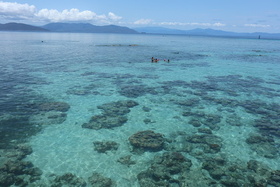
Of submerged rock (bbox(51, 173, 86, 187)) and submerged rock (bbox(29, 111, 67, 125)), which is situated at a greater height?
submerged rock (bbox(29, 111, 67, 125))

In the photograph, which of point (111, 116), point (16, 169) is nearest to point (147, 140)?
point (111, 116)

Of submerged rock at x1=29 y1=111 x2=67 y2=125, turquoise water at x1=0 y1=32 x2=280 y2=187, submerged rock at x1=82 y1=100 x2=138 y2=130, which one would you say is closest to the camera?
turquoise water at x1=0 y1=32 x2=280 y2=187

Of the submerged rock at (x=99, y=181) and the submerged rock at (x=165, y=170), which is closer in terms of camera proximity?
the submerged rock at (x=99, y=181)

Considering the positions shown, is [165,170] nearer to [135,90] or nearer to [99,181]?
[99,181]

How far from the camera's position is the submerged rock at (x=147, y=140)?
1678 centimetres

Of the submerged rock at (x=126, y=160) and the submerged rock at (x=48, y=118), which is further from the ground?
the submerged rock at (x=48, y=118)

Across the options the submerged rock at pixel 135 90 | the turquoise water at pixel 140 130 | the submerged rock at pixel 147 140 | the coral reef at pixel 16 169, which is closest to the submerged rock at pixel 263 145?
the turquoise water at pixel 140 130

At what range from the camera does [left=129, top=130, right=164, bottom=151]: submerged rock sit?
55.1 feet

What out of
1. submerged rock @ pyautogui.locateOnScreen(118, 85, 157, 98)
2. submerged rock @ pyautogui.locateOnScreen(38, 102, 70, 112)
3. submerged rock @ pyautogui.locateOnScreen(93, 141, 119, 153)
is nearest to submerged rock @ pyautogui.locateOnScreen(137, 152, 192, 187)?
submerged rock @ pyautogui.locateOnScreen(93, 141, 119, 153)

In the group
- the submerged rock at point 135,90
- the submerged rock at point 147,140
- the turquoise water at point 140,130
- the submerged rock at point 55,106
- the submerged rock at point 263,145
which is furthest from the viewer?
the submerged rock at point 135,90

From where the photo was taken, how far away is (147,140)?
17.6 meters

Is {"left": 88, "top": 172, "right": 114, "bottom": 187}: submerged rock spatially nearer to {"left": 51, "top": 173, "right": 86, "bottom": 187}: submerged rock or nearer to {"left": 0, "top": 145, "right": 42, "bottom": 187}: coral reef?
{"left": 51, "top": 173, "right": 86, "bottom": 187}: submerged rock

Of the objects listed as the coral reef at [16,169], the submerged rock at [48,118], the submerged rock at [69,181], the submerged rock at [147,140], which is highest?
the submerged rock at [48,118]

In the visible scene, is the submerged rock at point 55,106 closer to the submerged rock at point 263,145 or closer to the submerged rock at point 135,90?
the submerged rock at point 135,90
